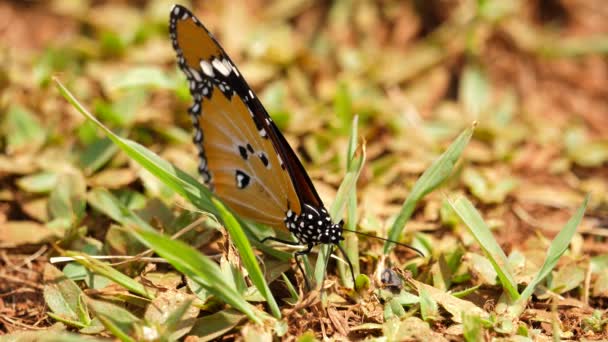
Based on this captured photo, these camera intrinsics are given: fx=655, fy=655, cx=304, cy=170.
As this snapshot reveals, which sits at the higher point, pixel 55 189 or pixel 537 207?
pixel 55 189

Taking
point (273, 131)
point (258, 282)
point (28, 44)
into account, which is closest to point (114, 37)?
point (28, 44)

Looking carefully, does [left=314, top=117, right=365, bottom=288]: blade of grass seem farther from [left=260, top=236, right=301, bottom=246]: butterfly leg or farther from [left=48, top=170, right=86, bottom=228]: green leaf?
[left=48, top=170, right=86, bottom=228]: green leaf

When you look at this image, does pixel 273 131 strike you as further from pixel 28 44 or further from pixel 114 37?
pixel 28 44

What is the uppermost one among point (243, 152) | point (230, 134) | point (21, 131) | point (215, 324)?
point (21, 131)

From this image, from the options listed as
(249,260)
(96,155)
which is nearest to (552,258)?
(249,260)

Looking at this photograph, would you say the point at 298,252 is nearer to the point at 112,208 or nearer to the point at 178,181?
the point at 178,181
